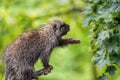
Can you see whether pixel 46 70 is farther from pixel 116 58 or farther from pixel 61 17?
pixel 61 17

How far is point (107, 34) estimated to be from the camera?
565 centimetres

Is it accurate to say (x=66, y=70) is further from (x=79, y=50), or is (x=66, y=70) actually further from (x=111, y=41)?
(x=111, y=41)

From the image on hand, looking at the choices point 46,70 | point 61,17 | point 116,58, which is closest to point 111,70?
point 116,58

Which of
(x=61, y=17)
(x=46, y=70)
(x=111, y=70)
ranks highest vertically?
(x=61, y=17)

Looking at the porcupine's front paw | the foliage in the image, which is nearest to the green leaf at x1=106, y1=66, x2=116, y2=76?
the foliage

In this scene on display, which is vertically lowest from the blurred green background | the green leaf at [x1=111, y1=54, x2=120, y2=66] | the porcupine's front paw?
the green leaf at [x1=111, y1=54, x2=120, y2=66]

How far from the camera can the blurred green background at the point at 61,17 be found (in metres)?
11.6

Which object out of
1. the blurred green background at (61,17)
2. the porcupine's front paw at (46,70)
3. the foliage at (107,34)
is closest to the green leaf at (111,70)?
the foliage at (107,34)

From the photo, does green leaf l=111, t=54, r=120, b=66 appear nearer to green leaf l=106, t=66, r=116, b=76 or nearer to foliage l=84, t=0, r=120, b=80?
foliage l=84, t=0, r=120, b=80

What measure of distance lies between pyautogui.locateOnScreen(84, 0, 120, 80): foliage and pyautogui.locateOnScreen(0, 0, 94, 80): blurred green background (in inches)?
194

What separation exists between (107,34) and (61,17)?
22.2ft

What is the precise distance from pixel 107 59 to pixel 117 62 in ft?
0.28

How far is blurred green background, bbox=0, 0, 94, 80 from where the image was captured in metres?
11.6

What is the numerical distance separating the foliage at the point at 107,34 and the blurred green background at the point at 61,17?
16.2 feet
